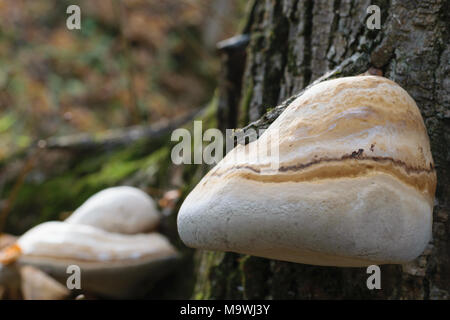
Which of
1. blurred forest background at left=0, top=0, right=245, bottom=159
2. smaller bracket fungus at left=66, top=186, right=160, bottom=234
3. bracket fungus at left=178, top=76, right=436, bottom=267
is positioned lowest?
Result: smaller bracket fungus at left=66, top=186, right=160, bottom=234

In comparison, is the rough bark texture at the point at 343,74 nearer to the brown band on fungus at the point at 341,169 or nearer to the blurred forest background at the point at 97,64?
the brown band on fungus at the point at 341,169

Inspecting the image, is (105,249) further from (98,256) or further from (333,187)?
(333,187)

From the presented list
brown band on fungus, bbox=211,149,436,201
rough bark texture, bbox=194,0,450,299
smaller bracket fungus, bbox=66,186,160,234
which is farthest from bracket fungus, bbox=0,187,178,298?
brown band on fungus, bbox=211,149,436,201

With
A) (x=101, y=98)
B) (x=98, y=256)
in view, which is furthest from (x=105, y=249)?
(x=101, y=98)

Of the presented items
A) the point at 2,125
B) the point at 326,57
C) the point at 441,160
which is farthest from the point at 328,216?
the point at 2,125

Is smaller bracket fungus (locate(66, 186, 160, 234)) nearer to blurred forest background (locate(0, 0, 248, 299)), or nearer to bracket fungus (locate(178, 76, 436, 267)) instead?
blurred forest background (locate(0, 0, 248, 299))

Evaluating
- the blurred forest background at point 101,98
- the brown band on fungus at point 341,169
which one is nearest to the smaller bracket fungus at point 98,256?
the blurred forest background at point 101,98
